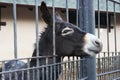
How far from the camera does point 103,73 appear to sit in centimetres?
420

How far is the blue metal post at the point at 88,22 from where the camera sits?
3604 millimetres

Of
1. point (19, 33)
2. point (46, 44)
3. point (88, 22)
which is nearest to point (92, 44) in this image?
point (88, 22)

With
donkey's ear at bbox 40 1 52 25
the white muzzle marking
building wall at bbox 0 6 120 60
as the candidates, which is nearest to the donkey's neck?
donkey's ear at bbox 40 1 52 25

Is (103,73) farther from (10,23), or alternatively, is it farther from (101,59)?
(10,23)

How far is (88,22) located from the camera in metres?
3.63

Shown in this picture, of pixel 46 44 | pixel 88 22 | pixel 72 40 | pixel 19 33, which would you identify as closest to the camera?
pixel 88 22

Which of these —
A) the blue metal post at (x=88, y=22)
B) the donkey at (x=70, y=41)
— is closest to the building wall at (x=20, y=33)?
the donkey at (x=70, y=41)

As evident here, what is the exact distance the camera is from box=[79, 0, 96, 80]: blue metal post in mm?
3604

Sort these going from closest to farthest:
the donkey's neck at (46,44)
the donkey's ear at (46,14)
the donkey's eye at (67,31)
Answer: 1. the donkey's ear at (46,14)
2. the donkey's eye at (67,31)
3. the donkey's neck at (46,44)

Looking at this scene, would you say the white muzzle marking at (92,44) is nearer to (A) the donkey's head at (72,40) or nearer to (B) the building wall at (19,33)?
(A) the donkey's head at (72,40)

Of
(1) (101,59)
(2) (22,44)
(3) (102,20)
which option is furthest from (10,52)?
(1) (101,59)

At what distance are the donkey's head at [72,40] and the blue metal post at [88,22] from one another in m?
0.07

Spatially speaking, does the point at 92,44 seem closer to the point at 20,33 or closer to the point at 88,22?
the point at 88,22

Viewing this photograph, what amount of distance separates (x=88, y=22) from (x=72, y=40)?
10.0 inches
